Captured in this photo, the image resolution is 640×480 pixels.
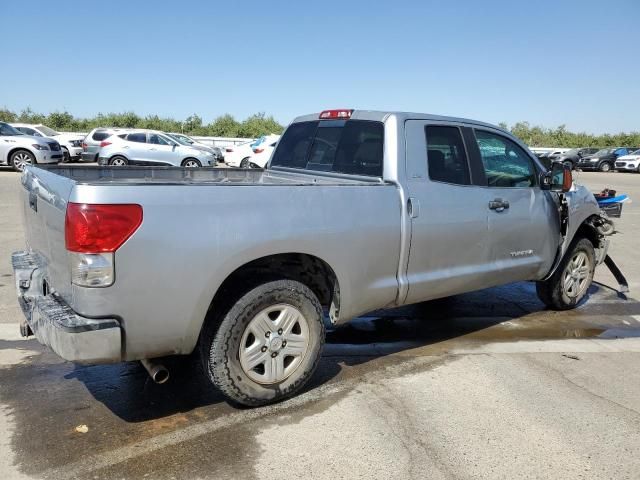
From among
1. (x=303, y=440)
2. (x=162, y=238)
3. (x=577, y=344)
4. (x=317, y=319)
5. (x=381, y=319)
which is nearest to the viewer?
(x=162, y=238)

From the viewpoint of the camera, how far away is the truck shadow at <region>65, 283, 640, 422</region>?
376 cm

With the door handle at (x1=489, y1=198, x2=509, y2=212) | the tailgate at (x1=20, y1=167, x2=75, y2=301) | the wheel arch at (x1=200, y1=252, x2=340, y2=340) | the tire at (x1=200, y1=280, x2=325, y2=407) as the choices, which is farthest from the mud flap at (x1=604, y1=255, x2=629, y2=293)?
the tailgate at (x1=20, y1=167, x2=75, y2=301)

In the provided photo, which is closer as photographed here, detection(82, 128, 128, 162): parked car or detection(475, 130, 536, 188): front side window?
detection(475, 130, 536, 188): front side window

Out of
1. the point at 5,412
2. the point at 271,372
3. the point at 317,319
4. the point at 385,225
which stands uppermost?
the point at 385,225

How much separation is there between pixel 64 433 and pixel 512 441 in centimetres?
257

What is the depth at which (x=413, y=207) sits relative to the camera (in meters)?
4.05

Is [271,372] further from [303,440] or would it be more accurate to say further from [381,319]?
[381,319]

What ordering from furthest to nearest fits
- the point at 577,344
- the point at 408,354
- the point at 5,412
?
the point at 577,344 → the point at 408,354 → the point at 5,412

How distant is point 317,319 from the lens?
370 cm

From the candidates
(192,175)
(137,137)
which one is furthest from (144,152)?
(192,175)

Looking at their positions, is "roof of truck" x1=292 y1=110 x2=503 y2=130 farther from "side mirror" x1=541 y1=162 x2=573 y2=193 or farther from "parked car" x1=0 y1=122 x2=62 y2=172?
"parked car" x1=0 y1=122 x2=62 y2=172

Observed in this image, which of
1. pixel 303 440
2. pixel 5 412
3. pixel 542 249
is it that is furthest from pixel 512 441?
pixel 5 412

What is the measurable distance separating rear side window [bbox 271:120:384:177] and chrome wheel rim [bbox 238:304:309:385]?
1.33 meters

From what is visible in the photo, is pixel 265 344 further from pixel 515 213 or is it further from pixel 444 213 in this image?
pixel 515 213
